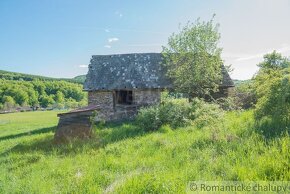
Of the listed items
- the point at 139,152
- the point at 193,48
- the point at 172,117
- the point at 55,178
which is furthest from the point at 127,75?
the point at 55,178

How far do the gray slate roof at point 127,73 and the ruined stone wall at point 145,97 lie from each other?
55 centimetres

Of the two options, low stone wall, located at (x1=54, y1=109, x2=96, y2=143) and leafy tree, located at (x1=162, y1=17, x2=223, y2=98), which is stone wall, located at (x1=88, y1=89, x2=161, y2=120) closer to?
leafy tree, located at (x1=162, y1=17, x2=223, y2=98)

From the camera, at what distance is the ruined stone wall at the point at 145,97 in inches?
840

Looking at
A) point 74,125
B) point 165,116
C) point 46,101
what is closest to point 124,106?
point 165,116

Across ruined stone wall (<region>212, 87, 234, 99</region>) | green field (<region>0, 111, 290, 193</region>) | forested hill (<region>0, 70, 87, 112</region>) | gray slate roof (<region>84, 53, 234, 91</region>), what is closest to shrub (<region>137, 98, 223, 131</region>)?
green field (<region>0, 111, 290, 193</region>)

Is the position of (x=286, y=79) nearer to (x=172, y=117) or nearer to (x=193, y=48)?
(x=172, y=117)

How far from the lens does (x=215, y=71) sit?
20391 mm

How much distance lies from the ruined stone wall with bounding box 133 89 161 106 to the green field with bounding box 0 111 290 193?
11623 mm

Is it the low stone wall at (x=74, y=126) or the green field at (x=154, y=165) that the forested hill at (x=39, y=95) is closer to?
the low stone wall at (x=74, y=126)

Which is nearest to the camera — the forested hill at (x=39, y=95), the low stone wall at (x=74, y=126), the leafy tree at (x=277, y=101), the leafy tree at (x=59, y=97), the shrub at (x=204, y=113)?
the leafy tree at (x=277, y=101)

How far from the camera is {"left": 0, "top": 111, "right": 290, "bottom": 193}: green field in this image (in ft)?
16.6

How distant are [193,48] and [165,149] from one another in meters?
13.2

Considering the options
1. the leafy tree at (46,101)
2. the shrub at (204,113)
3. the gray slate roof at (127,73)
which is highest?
the gray slate roof at (127,73)

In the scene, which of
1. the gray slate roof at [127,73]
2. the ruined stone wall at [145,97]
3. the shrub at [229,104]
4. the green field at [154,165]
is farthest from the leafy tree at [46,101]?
the green field at [154,165]
